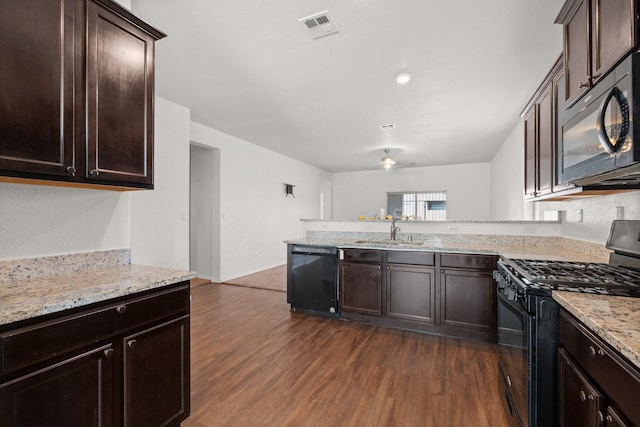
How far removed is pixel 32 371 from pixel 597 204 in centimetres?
345

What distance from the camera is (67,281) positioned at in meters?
1.48

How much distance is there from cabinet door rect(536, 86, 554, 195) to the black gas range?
533 millimetres

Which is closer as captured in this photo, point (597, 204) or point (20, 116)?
point (20, 116)

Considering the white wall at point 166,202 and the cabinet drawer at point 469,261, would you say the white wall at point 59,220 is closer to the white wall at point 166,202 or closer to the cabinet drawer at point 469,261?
the white wall at point 166,202

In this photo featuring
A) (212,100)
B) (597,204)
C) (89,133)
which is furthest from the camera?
(212,100)

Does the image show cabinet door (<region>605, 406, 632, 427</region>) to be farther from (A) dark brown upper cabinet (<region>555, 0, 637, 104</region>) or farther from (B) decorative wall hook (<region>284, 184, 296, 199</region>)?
(B) decorative wall hook (<region>284, 184, 296, 199</region>)

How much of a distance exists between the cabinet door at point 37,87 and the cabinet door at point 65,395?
2.77 feet

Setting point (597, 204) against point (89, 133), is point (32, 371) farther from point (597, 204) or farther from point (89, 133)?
point (597, 204)

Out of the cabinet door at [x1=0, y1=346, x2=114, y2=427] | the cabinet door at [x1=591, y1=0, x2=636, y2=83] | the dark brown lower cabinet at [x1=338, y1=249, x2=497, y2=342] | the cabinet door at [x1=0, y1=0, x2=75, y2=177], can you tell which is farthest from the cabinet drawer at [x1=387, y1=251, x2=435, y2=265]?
the cabinet door at [x1=0, y1=0, x2=75, y2=177]

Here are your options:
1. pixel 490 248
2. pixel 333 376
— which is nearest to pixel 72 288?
pixel 333 376

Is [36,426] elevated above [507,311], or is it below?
below

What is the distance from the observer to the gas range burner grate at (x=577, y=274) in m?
1.38

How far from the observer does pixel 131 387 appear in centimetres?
134

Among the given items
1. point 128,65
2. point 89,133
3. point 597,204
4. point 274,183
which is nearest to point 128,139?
point 89,133
